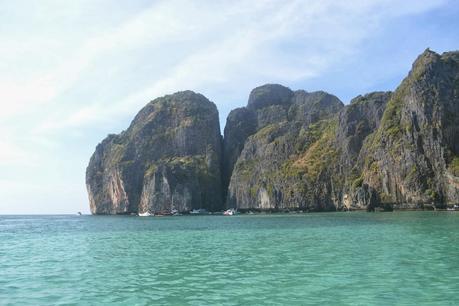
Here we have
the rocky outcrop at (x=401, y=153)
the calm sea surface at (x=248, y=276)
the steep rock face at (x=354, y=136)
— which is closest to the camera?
the calm sea surface at (x=248, y=276)

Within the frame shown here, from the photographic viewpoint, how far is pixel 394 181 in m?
140

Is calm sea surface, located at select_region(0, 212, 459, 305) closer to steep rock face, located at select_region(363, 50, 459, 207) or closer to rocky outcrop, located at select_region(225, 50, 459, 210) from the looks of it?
steep rock face, located at select_region(363, 50, 459, 207)

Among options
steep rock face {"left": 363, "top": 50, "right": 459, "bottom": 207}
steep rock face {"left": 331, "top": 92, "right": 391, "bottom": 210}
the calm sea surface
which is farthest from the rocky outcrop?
the calm sea surface

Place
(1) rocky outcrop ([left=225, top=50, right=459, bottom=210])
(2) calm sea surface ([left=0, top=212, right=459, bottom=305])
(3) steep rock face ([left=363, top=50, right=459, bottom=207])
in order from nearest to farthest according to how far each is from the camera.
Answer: (2) calm sea surface ([left=0, top=212, right=459, bottom=305])
(3) steep rock face ([left=363, top=50, right=459, bottom=207])
(1) rocky outcrop ([left=225, top=50, right=459, bottom=210])

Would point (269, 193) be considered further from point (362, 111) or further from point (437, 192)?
point (437, 192)

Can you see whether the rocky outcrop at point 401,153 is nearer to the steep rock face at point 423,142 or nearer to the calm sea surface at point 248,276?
the steep rock face at point 423,142

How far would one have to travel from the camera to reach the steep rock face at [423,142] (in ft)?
421

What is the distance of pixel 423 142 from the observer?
136 meters

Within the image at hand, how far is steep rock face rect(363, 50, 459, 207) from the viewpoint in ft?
421

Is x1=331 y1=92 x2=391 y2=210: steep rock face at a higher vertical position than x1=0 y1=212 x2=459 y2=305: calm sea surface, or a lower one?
higher

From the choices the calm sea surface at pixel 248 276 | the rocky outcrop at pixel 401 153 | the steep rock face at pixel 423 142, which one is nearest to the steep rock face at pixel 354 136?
the rocky outcrop at pixel 401 153

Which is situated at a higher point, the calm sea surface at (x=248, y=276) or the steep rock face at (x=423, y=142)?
the steep rock face at (x=423, y=142)

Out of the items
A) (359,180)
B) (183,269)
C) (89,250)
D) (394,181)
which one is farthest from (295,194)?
(183,269)

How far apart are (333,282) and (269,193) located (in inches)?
6968
